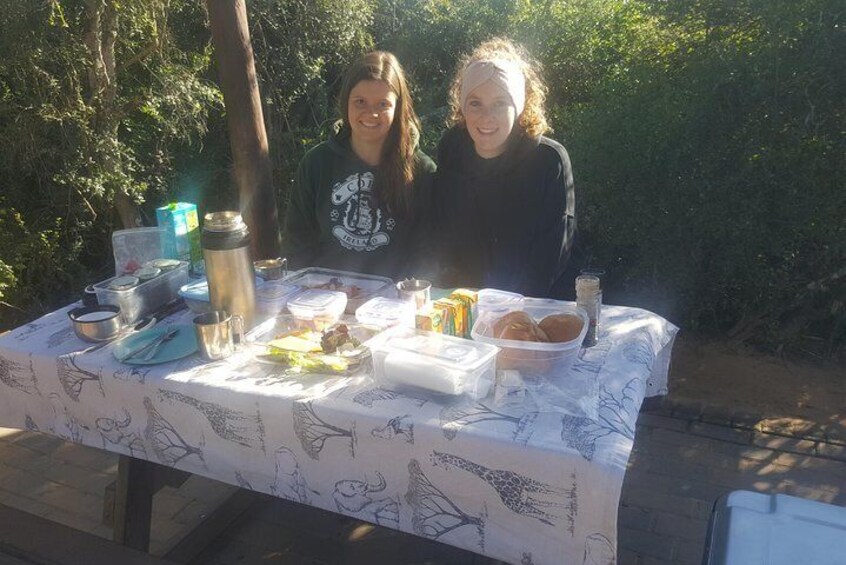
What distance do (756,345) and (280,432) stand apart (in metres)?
3.45

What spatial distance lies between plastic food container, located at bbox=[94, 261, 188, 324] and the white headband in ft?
4.08

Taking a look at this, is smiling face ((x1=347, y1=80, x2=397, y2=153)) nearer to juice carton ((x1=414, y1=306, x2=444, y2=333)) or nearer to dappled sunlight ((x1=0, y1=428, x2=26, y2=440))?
juice carton ((x1=414, y1=306, x2=444, y2=333))

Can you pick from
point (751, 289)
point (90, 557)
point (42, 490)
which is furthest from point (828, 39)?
point (42, 490)

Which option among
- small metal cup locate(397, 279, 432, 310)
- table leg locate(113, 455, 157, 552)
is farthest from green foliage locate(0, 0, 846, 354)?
table leg locate(113, 455, 157, 552)

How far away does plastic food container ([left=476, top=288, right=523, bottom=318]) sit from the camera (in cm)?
190

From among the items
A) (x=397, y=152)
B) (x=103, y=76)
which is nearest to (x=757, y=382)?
(x=397, y=152)

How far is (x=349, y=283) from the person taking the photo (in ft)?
7.62

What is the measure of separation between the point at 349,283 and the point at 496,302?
0.61 m

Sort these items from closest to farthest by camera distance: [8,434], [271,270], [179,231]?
[271,270] → [179,231] → [8,434]

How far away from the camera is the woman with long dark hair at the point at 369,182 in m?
2.67

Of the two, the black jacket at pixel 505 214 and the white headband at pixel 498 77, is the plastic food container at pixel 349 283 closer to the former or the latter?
the black jacket at pixel 505 214

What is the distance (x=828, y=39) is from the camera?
9.71 ft

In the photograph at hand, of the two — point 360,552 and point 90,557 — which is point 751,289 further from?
point 90,557

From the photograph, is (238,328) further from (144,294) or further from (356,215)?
(356,215)
